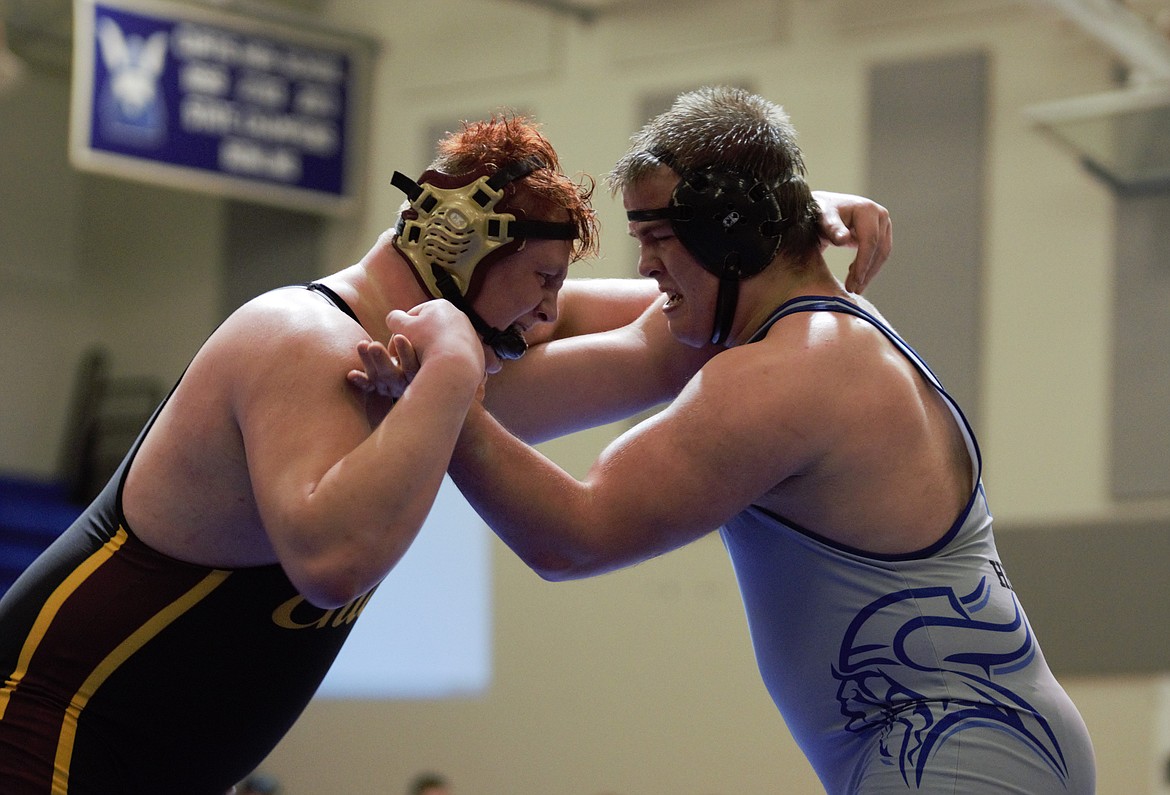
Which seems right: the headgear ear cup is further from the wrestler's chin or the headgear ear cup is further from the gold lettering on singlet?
the gold lettering on singlet

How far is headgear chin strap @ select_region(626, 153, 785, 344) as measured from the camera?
2.65m

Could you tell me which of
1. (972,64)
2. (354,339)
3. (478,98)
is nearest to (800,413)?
(354,339)

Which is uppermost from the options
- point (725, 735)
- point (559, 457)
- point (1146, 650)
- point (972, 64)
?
point (972, 64)

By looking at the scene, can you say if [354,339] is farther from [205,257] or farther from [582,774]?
[205,257]

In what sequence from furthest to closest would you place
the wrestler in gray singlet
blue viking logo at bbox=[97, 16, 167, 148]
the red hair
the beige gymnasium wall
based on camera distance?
the beige gymnasium wall < blue viking logo at bbox=[97, 16, 167, 148] < the red hair < the wrestler in gray singlet

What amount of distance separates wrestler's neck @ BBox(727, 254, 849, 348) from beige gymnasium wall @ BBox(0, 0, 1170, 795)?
19.0ft

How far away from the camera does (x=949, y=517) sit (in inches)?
99.1

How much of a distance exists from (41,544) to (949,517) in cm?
1059

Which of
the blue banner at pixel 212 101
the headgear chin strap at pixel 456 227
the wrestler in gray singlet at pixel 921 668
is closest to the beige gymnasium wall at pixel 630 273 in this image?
the blue banner at pixel 212 101

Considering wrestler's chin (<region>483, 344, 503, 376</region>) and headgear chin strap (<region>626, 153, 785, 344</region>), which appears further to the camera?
wrestler's chin (<region>483, 344, 503, 376</region>)

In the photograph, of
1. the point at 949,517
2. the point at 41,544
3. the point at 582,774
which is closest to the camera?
the point at 949,517

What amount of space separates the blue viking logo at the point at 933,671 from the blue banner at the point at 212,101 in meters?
6.61

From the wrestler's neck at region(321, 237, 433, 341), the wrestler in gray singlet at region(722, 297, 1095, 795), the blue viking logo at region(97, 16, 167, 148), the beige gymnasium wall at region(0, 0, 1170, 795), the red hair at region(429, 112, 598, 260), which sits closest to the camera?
the wrestler in gray singlet at region(722, 297, 1095, 795)

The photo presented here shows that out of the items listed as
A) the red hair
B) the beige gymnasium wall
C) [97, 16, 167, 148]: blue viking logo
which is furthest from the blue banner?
the red hair
